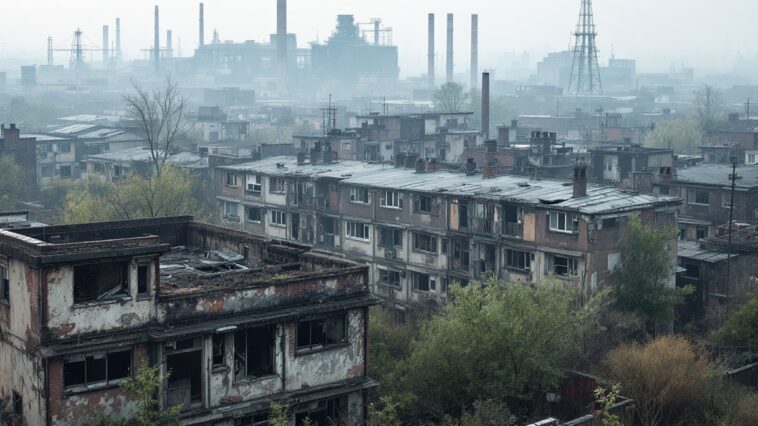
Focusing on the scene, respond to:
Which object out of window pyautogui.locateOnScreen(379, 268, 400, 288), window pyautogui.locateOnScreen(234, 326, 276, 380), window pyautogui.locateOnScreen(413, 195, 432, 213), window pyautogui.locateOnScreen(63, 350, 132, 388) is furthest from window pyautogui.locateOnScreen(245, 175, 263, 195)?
window pyautogui.locateOnScreen(63, 350, 132, 388)

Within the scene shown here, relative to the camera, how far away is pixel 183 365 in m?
18.5

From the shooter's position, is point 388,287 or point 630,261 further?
point 388,287

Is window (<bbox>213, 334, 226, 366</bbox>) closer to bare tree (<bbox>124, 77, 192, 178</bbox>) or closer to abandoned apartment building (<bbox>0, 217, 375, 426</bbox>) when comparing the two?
abandoned apartment building (<bbox>0, 217, 375, 426</bbox>)

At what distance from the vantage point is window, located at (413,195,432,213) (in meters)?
35.2

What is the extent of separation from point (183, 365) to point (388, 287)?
59.3 ft

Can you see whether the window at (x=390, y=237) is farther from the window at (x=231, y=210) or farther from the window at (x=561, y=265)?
the window at (x=231, y=210)

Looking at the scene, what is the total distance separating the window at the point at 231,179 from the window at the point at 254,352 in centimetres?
2500

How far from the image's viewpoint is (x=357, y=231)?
124 feet

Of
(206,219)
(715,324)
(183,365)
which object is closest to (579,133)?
(206,219)

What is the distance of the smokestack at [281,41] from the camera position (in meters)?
131

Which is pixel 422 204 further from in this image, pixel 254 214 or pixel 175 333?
pixel 175 333

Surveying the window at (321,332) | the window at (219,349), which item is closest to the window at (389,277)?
the window at (321,332)

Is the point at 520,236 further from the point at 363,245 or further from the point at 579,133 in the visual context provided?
the point at 579,133

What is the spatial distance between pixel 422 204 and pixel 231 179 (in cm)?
1211
